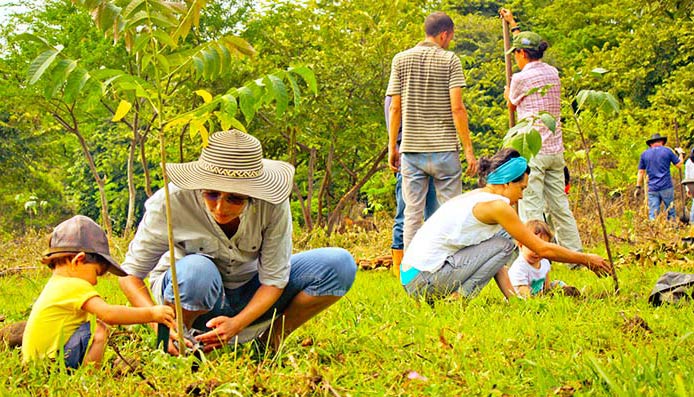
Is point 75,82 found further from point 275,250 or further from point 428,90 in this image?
point 428,90

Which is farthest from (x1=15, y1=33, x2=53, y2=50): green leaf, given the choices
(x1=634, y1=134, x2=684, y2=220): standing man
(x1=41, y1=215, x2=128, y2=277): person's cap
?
(x1=634, y1=134, x2=684, y2=220): standing man

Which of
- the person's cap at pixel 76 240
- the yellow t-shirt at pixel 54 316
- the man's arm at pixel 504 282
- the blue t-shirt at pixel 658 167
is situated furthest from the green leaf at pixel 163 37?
the blue t-shirt at pixel 658 167

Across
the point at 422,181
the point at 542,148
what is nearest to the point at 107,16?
the point at 422,181

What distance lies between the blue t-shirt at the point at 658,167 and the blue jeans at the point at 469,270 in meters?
7.87

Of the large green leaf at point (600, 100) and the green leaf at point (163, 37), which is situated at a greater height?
the green leaf at point (163, 37)

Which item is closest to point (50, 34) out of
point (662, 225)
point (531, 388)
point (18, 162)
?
point (18, 162)

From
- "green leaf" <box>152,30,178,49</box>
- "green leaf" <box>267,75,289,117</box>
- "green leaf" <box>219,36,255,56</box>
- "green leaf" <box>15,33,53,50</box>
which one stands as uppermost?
"green leaf" <box>15,33,53,50</box>

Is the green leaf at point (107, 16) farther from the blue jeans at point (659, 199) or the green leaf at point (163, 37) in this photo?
the blue jeans at point (659, 199)

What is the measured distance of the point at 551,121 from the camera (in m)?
4.01

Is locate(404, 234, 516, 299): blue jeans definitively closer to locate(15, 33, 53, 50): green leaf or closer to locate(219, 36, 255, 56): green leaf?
locate(219, 36, 255, 56): green leaf

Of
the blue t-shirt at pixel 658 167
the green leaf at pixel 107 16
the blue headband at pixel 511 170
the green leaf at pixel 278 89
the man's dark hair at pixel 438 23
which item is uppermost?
the green leaf at pixel 107 16

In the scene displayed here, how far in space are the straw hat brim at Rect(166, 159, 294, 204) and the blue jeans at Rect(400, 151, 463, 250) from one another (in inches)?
115

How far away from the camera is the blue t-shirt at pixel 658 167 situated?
39.0ft

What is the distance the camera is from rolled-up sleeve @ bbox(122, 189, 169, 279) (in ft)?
11.4
